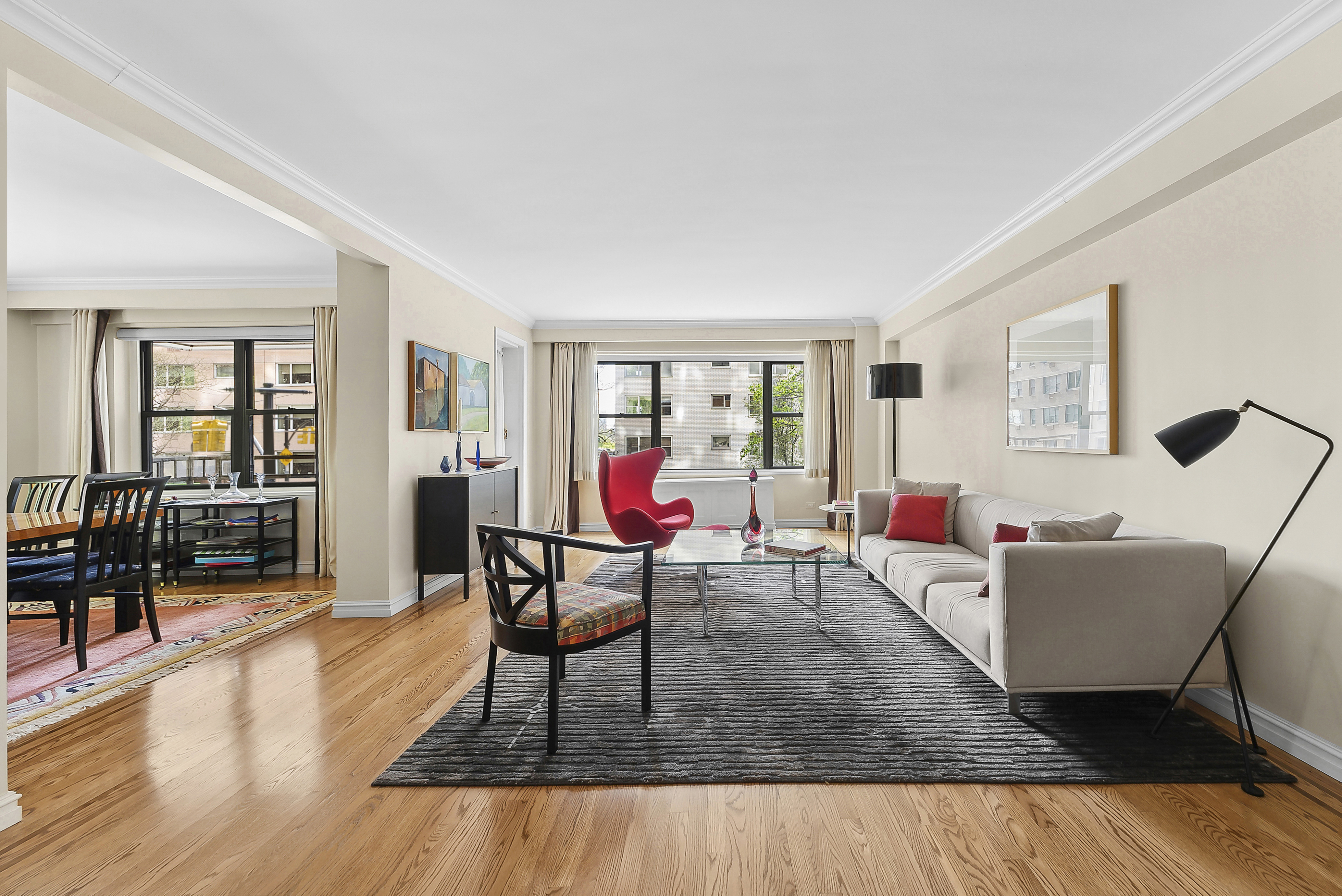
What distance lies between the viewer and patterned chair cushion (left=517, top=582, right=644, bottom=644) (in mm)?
2516

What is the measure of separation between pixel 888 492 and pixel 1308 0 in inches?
141

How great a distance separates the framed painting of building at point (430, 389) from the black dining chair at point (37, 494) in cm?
215

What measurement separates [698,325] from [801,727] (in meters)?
5.66

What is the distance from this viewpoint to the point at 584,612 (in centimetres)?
257

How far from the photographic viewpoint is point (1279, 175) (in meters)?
2.43

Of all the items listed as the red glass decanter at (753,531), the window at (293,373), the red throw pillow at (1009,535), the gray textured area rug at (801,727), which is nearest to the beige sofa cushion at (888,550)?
the gray textured area rug at (801,727)

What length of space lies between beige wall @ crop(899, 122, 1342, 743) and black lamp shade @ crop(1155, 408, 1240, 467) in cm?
44

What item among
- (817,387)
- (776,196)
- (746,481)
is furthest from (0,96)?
(817,387)

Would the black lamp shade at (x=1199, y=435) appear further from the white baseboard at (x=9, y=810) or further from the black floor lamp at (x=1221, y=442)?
the white baseboard at (x=9, y=810)

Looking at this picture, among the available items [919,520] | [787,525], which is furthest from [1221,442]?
[787,525]

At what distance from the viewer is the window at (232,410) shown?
601cm

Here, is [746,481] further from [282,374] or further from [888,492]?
[282,374]

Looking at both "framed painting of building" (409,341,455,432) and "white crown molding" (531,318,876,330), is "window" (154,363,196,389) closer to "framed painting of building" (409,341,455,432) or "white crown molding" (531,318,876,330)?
"framed painting of building" (409,341,455,432)

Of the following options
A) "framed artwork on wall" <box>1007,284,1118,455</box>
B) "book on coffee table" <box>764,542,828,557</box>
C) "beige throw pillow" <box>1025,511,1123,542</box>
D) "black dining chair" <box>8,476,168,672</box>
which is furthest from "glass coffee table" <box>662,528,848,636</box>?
"black dining chair" <box>8,476,168,672</box>
